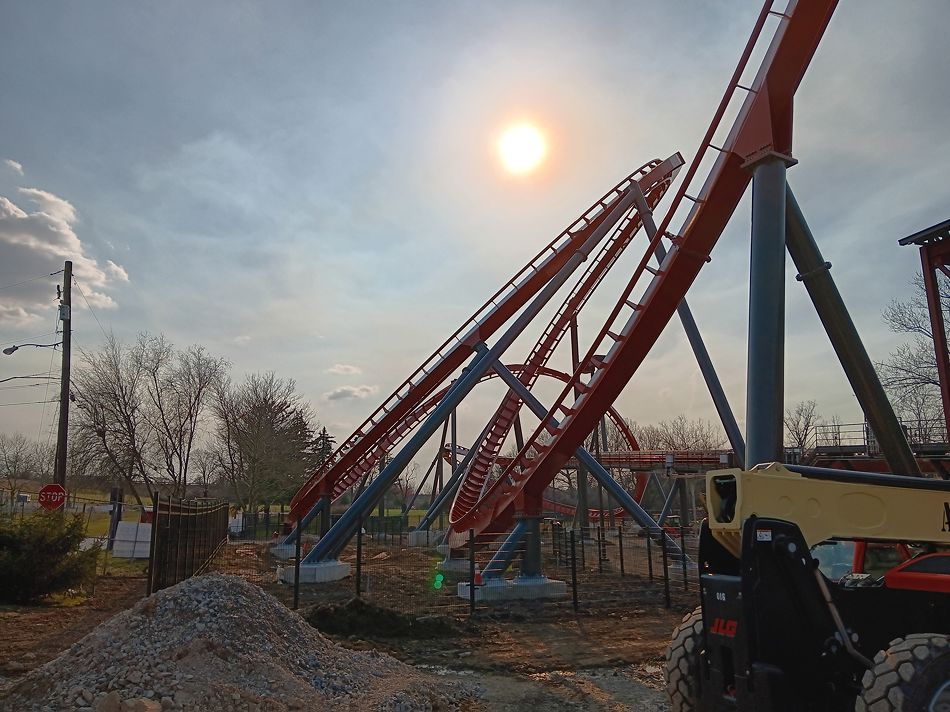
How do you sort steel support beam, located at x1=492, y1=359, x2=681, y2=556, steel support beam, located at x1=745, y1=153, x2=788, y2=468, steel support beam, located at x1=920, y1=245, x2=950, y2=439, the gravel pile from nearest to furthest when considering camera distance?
the gravel pile, steel support beam, located at x1=745, y1=153, x2=788, y2=468, steel support beam, located at x1=920, y1=245, x2=950, y2=439, steel support beam, located at x1=492, y1=359, x2=681, y2=556

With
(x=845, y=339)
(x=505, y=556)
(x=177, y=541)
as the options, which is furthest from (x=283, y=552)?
(x=845, y=339)

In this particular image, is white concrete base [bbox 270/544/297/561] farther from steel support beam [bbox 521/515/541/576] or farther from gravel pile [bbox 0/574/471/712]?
gravel pile [bbox 0/574/471/712]

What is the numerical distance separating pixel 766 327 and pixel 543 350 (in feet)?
49.9

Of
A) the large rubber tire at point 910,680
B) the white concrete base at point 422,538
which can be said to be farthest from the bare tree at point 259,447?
the large rubber tire at point 910,680

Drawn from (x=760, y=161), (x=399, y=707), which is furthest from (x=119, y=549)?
(x=760, y=161)

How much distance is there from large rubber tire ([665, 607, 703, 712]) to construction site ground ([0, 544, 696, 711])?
220 centimetres

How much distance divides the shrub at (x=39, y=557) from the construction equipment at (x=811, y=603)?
1294cm

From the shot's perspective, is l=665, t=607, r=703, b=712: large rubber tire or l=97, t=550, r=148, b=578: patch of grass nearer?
l=665, t=607, r=703, b=712: large rubber tire

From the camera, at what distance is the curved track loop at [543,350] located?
2078cm

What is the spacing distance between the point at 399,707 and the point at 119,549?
2048 cm

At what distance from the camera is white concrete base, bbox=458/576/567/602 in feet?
48.1

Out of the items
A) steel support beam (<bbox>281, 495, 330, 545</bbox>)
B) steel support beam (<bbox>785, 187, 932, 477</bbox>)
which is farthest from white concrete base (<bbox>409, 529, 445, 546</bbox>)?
steel support beam (<bbox>785, 187, 932, 477</bbox>)

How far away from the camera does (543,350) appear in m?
23.2

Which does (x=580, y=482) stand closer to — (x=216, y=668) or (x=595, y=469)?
(x=595, y=469)
